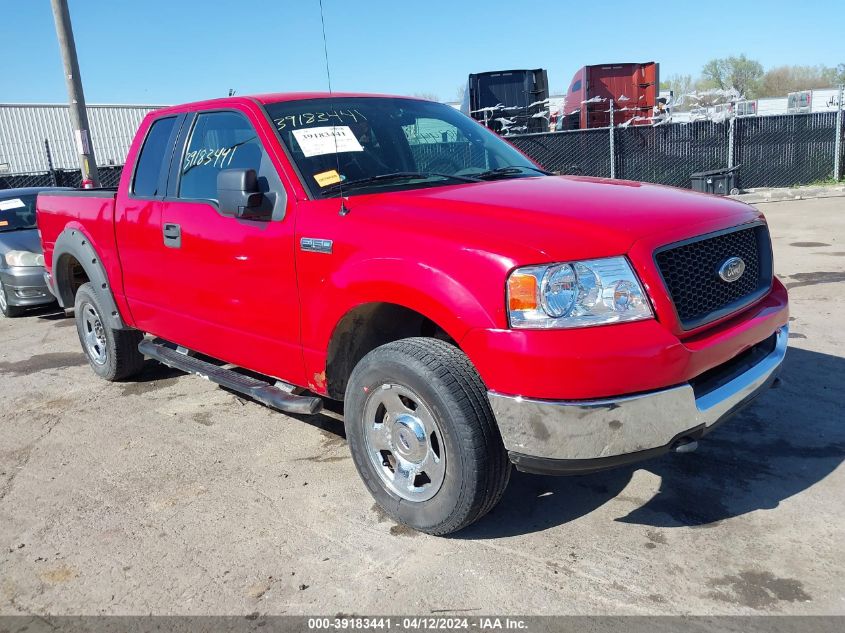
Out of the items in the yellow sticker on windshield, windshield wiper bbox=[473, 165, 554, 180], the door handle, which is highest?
the yellow sticker on windshield

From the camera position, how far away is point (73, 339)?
7352mm

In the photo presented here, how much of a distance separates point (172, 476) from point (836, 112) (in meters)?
16.6

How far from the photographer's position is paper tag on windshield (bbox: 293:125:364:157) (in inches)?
143

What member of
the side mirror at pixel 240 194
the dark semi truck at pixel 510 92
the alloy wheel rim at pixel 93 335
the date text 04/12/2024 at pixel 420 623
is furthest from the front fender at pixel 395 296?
the dark semi truck at pixel 510 92

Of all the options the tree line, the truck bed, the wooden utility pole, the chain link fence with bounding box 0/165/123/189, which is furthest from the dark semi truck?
the tree line

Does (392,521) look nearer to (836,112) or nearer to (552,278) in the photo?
(552,278)

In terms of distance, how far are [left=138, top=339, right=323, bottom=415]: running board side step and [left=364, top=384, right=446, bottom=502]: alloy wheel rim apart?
19.2 inches

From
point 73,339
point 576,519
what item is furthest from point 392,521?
point 73,339

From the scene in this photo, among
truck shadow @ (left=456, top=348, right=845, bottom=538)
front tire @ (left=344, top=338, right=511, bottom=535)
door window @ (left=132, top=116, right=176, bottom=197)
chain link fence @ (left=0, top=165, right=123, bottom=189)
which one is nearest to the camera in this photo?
front tire @ (left=344, top=338, right=511, bottom=535)

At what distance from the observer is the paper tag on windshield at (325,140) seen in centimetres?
363

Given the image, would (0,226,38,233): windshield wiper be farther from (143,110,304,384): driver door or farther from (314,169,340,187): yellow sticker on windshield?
(314,169,340,187): yellow sticker on windshield

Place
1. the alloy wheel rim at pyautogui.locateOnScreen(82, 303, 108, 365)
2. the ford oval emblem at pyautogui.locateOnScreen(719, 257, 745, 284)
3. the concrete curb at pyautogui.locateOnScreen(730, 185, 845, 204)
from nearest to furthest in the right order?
the ford oval emblem at pyautogui.locateOnScreen(719, 257, 745, 284) → the alloy wheel rim at pyautogui.locateOnScreen(82, 303, 108, 365) → the concrete curb at pyautogui.locateOnScreen(730, 185, 845, 204)

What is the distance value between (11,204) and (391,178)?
291 inches

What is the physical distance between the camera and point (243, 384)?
3963 millimetres
